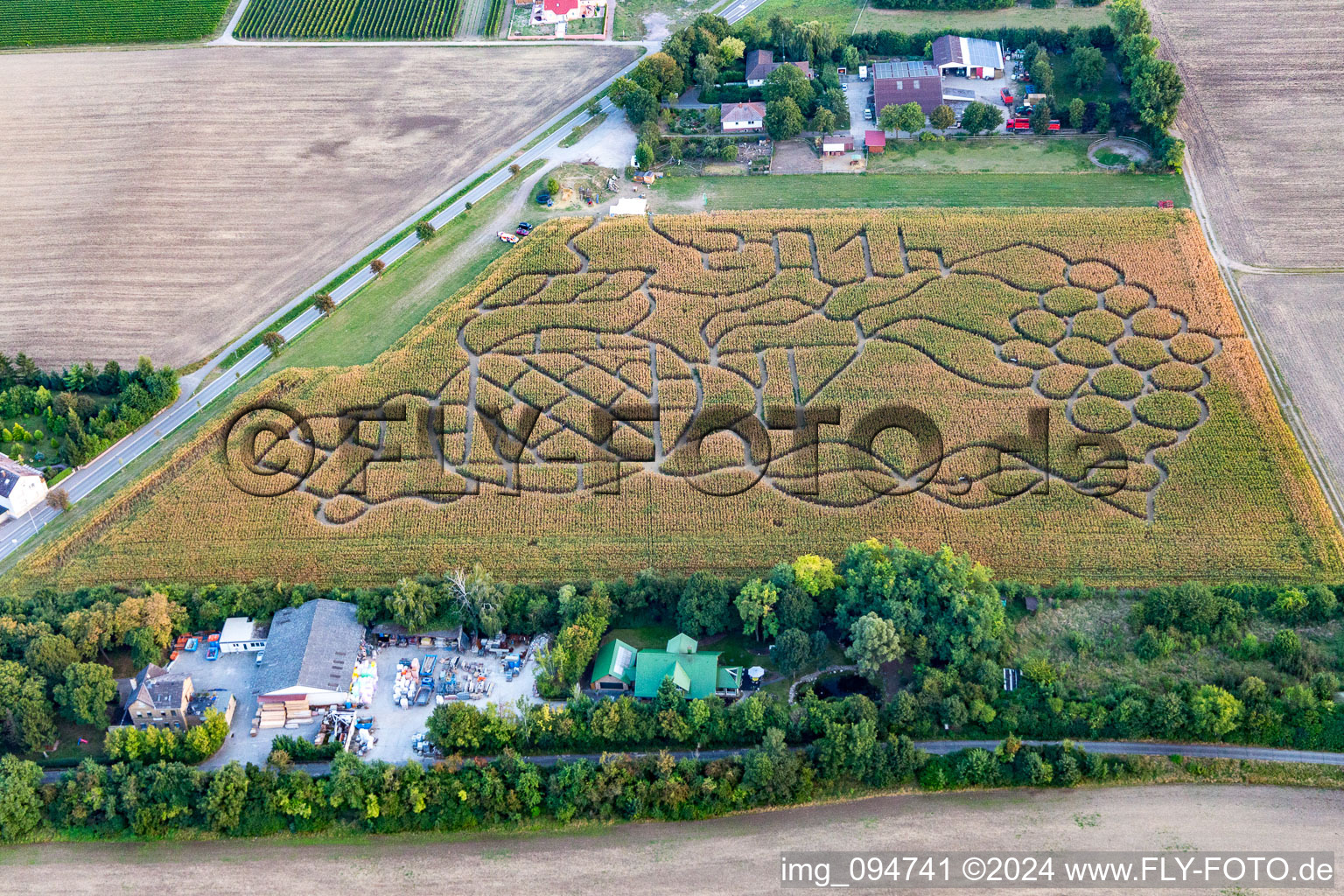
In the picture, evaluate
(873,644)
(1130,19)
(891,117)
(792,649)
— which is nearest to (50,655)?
(792,649)

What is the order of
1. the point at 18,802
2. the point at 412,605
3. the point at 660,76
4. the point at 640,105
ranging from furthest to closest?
the point at 660,76 < the point at 640,105 < the point at 412,605 < the point at 18,802

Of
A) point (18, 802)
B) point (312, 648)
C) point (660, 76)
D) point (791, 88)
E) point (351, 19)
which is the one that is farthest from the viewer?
point (351, 19)

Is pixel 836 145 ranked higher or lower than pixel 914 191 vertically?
higher

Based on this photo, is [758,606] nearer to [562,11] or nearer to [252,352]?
[252,352]

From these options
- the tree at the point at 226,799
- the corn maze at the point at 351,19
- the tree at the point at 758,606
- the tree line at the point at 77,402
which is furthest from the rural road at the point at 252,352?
the tree at the point at 758,606

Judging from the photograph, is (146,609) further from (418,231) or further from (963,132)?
(963,132)
